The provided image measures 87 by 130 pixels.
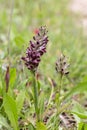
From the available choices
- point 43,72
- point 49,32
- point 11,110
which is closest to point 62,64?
point 11,110

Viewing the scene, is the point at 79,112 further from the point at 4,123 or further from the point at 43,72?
the point at 43,72

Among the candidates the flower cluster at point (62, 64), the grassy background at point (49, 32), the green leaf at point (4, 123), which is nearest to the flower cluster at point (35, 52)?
the flower cluster at point (62, 64)

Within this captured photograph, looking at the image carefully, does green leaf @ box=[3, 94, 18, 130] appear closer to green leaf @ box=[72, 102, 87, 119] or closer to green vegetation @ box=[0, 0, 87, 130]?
green vegetation @ box=[0, 0, 87, 130]

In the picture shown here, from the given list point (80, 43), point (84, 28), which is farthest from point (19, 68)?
point (84, 28)

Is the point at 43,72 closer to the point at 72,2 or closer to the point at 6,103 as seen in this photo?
the point at 6,103

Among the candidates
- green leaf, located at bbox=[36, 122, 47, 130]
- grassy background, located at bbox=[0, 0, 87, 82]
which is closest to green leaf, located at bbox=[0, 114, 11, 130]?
green leaf, located at bbox=[36, 122, 47, 130]

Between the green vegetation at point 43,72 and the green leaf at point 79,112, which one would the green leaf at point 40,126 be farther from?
the green leaf at point 79,112
